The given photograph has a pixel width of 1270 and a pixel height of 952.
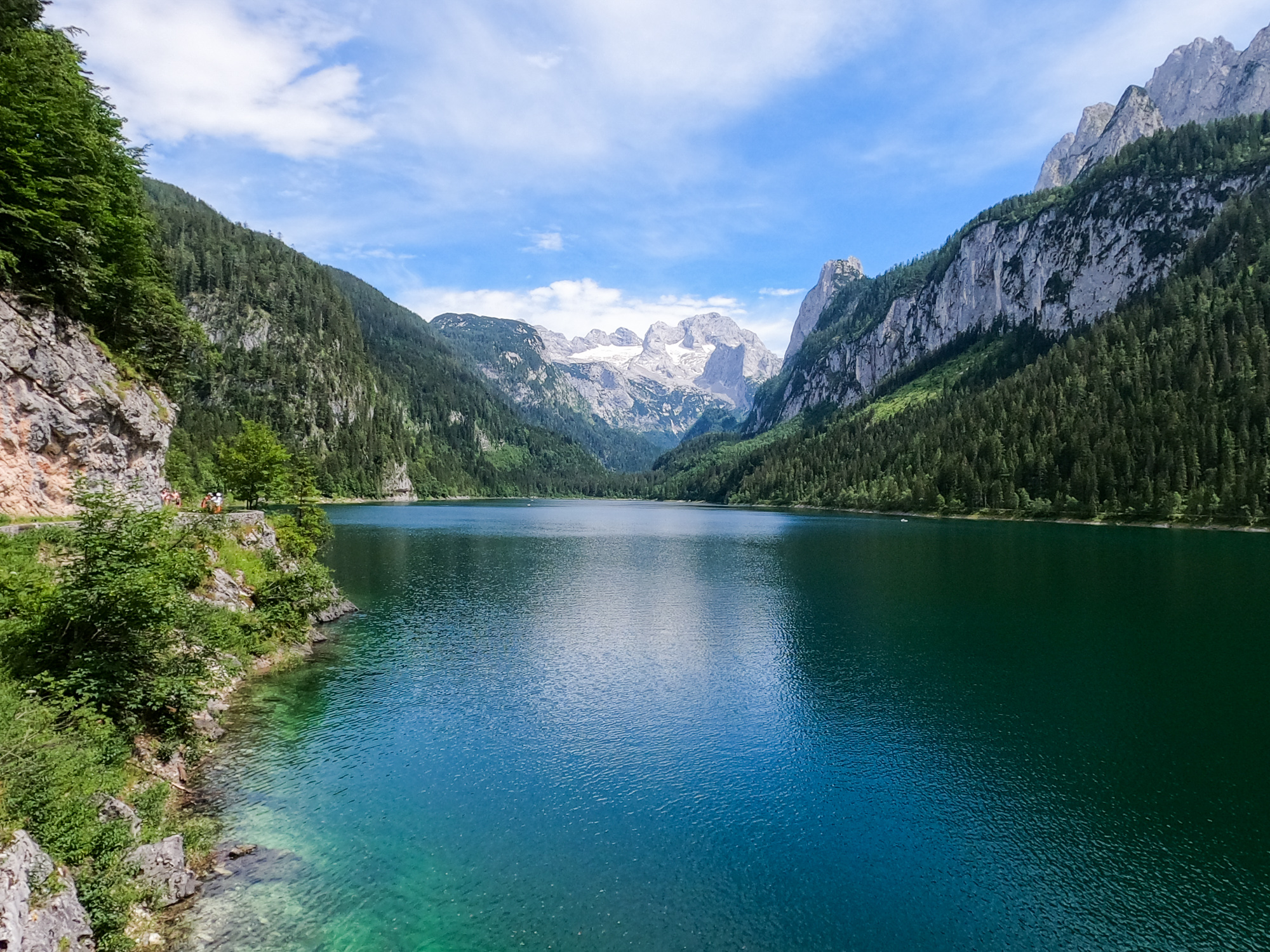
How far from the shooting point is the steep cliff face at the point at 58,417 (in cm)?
3203

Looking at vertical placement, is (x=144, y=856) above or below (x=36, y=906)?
below

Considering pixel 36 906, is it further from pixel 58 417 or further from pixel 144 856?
pixel 58 417

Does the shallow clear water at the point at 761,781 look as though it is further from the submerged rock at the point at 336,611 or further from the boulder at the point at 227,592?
the boulder at the point at 227,592

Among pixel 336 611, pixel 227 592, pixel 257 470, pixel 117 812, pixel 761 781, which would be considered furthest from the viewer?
pixel 257 470

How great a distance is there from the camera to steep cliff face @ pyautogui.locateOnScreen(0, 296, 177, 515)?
32.0m

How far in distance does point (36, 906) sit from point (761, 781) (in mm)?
22238

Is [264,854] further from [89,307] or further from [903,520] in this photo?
[903,520]

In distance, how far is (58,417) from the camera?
34969 millimetres

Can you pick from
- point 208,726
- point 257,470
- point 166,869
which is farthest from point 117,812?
point 257,470

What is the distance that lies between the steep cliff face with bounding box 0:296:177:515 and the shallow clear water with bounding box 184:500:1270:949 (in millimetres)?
16397

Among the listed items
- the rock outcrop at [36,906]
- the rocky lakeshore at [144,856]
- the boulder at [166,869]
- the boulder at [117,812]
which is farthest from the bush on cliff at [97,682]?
the rock outcrop at [36,906]

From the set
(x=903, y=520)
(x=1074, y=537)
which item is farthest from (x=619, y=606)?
(x=903, y=520)

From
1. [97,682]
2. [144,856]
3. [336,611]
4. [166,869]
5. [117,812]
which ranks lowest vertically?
[166,869]

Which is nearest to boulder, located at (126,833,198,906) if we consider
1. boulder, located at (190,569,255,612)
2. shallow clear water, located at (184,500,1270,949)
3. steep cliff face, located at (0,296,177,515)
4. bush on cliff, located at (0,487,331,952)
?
bush on cliff, located at (0,487,331,952)
